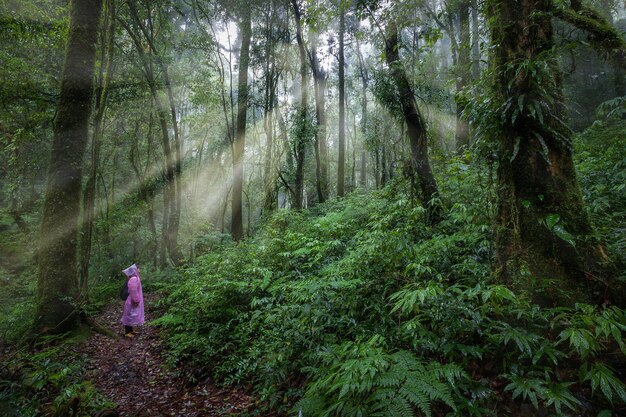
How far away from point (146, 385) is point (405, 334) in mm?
4749

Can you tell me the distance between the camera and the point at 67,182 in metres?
7.34

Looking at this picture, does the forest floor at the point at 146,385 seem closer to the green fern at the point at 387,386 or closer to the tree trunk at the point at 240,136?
the green fern at the point at 387,386

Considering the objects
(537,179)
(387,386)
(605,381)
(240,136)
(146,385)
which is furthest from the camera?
(240,136)

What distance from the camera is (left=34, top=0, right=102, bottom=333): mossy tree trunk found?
7012 millimetres

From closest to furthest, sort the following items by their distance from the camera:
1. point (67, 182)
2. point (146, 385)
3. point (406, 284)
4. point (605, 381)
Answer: point (605, 381) → point (406, 284) → point (146, 385) → point (67, 182)

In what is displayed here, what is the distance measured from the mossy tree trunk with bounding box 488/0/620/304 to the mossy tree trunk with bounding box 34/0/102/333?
829 centimetres

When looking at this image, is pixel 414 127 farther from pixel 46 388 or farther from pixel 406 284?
pixel 46 388

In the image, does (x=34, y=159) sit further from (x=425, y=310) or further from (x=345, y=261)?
(x=425, y=310)

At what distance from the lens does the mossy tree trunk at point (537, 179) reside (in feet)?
11.9

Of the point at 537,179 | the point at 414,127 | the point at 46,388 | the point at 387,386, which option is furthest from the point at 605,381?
the point at 46,388

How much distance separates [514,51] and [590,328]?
3.19m

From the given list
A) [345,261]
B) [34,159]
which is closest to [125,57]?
[34,159]

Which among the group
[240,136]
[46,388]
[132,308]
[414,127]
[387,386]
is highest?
[240,136]

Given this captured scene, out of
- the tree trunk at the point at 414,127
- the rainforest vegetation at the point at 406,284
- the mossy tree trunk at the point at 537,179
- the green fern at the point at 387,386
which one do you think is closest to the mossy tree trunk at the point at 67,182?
the rainforest vegetation at the point at 406,284
